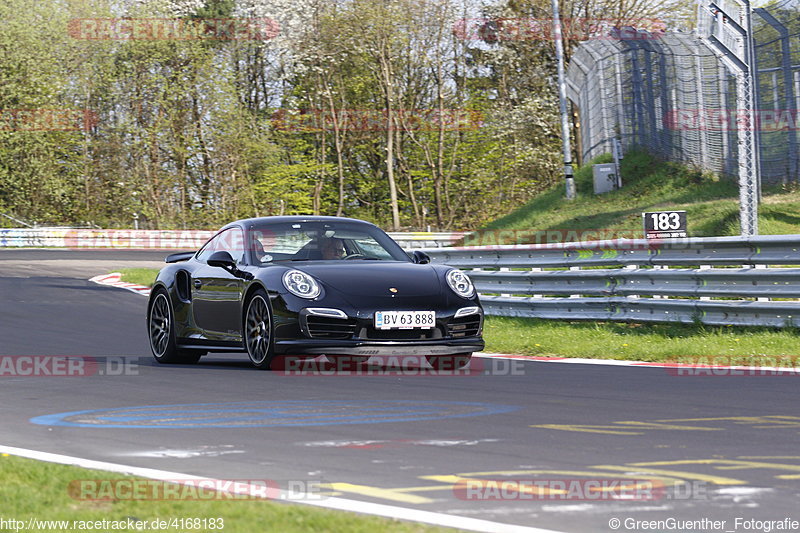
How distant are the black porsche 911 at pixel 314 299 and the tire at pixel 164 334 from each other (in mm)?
13

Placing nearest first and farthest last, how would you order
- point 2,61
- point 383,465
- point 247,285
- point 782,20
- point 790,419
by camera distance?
point 383,465, point 790,419, point 247,285, point 782,20, point 2,61

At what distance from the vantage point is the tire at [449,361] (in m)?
10.7

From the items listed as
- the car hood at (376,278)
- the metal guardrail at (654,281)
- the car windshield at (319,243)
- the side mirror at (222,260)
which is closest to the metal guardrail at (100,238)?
the metal guardrail at (654,281)

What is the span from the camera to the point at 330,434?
Result: 651 cm

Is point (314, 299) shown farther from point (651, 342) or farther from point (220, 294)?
point (651, 342)

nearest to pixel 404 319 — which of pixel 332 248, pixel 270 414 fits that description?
pixel 332 248

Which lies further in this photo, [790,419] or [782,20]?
[782,20]

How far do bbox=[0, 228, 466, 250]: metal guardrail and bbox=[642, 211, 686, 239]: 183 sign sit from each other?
1339 inches

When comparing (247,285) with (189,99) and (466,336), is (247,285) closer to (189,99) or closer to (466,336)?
(466,336)

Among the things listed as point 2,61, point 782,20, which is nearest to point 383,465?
point 782,20

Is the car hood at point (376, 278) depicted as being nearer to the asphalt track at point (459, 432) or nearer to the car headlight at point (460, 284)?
the car headlight at point (460, 284)

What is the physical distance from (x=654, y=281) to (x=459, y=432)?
24.8 feet

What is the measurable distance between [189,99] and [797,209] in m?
39.2

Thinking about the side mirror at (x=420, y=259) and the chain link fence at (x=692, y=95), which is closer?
the side mirror at (x=420, y=259)
